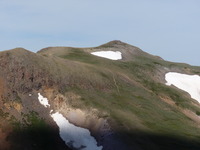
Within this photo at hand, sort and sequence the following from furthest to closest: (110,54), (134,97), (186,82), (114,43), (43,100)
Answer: (114,43) → (110,54) → (186,82) → (134,97) → (43,100)

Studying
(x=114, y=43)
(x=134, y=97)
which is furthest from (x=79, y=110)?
(x=114, y=43)

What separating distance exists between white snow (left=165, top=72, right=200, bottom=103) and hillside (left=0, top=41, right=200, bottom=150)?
18304 mm

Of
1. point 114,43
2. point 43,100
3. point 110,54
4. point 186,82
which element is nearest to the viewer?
point 43,100

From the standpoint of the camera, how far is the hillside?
4847cm

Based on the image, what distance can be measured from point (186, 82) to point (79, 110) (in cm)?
4560

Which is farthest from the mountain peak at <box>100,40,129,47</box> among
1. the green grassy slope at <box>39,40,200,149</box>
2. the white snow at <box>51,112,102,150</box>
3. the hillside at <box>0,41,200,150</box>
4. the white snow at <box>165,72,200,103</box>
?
the white snow at <box>51,112,102,150</box>

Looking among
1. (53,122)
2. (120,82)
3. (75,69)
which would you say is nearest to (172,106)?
(120,82)

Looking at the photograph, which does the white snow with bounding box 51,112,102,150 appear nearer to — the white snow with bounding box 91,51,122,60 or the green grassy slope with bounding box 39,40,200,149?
the green grassy slope with bounding box 39,40,200,149

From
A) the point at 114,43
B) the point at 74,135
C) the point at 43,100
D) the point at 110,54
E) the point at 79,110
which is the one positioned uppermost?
the point at 114,43

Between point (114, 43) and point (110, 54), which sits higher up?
point (114, 43)

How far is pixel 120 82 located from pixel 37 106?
19.7 metres

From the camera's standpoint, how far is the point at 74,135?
165 feet

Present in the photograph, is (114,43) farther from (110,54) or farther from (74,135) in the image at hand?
(74,135)

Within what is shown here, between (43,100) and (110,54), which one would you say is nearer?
(43,100)
